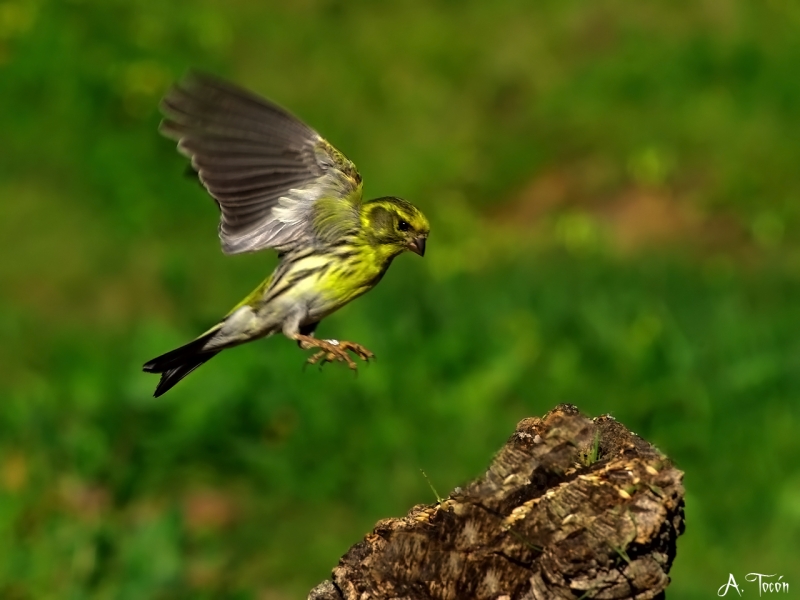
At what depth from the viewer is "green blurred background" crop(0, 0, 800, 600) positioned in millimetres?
8438

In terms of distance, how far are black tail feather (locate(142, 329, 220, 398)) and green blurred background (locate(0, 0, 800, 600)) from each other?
1.91m

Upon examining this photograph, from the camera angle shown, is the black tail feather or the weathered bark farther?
the black tail feather

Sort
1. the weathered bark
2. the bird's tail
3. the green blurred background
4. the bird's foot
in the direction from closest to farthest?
the weathered bark < the bird's foot < the bird's tail < the green blurred background

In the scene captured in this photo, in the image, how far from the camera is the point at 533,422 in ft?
12.9

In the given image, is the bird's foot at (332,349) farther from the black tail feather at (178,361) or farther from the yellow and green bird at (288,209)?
the black tail feather at (178,361)

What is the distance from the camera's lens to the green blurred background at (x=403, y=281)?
844cm

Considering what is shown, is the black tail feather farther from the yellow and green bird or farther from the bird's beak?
the bird's beak

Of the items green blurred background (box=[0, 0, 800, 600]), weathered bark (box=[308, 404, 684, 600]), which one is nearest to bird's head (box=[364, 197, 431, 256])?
weathered bark (box=[308, 404, 684, 600])

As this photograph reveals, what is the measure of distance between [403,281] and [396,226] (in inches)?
220

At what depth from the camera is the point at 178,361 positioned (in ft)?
18.5

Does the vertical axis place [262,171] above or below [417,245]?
above
